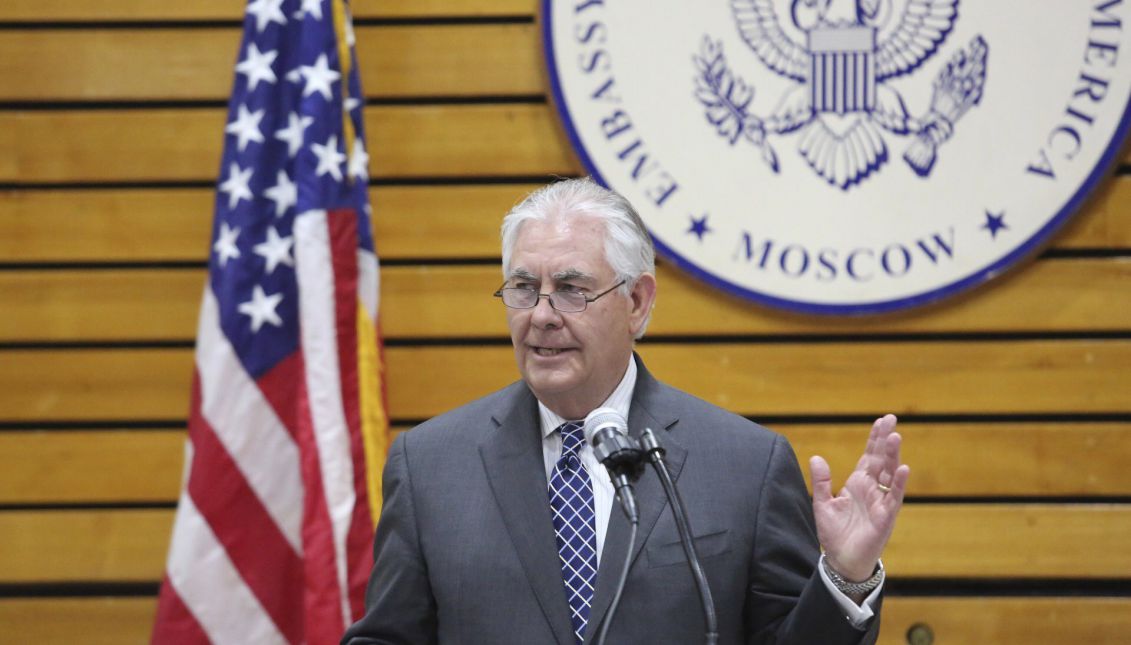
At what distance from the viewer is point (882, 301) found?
3.29m

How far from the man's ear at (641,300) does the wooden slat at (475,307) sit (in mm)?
1391

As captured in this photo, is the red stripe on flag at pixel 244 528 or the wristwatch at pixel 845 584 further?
the red stripe on flag at pixel 244 528

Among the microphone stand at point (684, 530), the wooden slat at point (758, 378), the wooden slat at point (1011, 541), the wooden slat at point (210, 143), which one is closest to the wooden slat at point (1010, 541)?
the wooden slat at point (1011, 541)

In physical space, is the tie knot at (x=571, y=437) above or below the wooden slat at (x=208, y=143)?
below

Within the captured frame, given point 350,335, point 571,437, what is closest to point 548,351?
point 571,437

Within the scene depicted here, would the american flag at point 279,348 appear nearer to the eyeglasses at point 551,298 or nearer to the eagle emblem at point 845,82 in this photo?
the eagle emblem at point 845,82

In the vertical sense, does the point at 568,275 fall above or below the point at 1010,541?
above

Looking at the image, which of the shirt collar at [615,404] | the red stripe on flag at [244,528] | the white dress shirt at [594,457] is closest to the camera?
the white dress shirt at [594,457]

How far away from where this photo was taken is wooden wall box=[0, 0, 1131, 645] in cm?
332

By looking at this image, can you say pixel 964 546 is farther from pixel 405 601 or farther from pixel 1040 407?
pixel 405 601

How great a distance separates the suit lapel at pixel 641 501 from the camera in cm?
174

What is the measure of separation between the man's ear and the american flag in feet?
4.14

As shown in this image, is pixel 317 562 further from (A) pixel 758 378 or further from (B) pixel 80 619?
(A) pixel 758 378

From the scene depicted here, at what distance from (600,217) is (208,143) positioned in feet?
6.46
